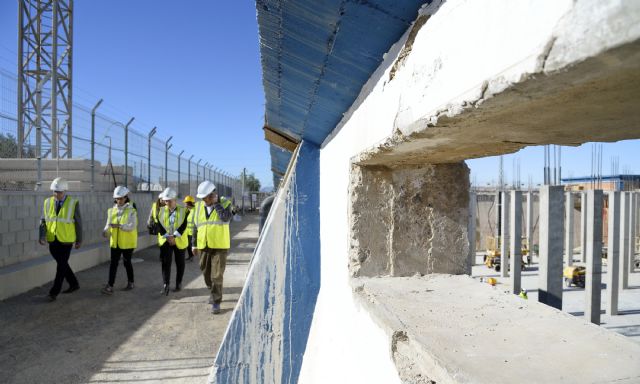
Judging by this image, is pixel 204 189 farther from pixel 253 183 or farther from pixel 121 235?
pixel 253 183

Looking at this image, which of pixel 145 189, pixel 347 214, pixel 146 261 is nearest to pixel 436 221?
pixel 347 214

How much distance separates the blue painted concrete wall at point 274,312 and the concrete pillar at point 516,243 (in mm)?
4485

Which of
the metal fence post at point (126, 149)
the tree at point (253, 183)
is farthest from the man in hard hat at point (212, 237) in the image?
the tree at point (253, 183)

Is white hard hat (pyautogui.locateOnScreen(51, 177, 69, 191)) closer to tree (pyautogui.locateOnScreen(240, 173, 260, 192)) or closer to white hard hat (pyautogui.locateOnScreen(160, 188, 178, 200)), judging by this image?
white hard hat (pyautogui.locateOnScreen(160, 188, 178, 200))

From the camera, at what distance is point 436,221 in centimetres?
169

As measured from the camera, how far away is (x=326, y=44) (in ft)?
3.86

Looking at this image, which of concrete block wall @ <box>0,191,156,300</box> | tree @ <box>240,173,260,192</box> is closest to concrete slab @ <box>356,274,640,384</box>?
concrete block wall @ <box>0,191,156,300</box>

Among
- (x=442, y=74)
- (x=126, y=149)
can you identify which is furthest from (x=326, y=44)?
(x=126, y=149)

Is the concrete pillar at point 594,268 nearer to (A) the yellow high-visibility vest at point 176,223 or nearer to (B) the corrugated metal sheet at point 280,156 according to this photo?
(B) the corrugated metal sheet at point 280,156

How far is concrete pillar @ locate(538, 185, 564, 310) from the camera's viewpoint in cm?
445

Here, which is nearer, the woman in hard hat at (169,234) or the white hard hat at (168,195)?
the woman in hard hat at (169,234)

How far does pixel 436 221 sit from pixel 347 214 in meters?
0.38

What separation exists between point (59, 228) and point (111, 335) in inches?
77.9

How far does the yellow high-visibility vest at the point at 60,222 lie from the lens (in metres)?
5.34
